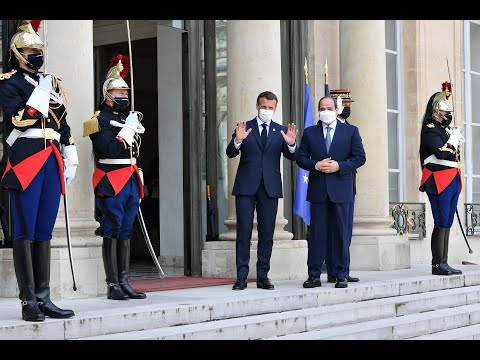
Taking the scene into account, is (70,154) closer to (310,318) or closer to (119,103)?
(119,103)

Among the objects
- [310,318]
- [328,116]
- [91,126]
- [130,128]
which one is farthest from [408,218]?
[91,126]

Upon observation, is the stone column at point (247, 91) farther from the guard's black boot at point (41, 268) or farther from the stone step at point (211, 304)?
the guard's black boot at point (41, 268)

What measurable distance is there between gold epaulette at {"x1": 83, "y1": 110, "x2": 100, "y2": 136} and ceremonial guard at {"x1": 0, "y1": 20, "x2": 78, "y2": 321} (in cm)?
114

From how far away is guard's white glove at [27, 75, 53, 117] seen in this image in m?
7.04

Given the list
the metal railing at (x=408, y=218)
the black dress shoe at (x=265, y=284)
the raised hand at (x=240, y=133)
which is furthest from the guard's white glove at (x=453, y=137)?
the metal railing at (x=408, y=218)

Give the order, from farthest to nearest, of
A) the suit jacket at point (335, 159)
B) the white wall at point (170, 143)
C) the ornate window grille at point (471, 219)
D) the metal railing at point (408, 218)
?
the ornate window grille at point (471, 219) → the metal railing at point (408, 218) → the white wall at point (170, 143) → the suit jacket at point (335, 159)

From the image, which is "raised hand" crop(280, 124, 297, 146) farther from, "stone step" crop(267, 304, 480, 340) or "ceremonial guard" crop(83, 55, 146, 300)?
"stone step" crop(267, 304, 480, 340)

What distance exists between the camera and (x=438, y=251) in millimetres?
10898

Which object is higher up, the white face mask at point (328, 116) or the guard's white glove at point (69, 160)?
the white face mask at point (328, 116)

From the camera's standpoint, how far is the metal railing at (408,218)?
1402cm

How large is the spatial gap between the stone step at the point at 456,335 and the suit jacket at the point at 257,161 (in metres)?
1.93

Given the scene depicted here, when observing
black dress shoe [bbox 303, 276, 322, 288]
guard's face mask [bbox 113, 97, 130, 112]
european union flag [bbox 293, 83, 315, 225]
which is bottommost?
black dress shoe [bbox 303, 276, 322, 288]

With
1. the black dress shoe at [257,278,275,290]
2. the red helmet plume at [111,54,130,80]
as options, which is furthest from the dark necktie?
the red helmet plume at [111,54,130,80]
